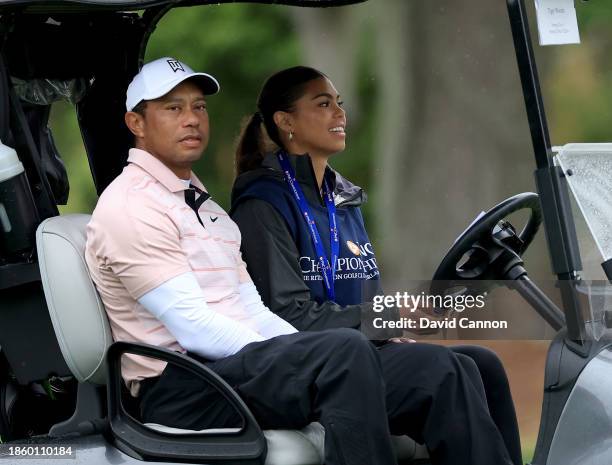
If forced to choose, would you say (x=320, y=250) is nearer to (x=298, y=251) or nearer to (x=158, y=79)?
(x=298, y=251)

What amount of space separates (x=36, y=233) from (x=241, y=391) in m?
0.73

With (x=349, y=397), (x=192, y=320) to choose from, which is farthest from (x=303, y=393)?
(x=192, y=320)

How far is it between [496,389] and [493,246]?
1.84ft

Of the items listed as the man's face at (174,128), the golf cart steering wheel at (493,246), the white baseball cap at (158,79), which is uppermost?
the white baseball cap at (158,79)

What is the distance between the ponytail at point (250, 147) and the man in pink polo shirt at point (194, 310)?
33cm

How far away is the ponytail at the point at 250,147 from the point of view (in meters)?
4.19

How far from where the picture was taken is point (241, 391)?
11.0 feet

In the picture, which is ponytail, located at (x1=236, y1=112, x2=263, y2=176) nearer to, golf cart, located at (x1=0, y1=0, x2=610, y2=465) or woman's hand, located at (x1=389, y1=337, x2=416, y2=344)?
golf cart, located at (x1=0, y1=0, x2=610, y2=465)

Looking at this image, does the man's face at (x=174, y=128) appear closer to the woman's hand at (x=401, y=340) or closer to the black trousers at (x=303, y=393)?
the black trousers at (x=303, y=393)

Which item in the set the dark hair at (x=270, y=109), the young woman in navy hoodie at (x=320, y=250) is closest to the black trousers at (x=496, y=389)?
the young woman in navy hoodie at (x=320, y=250)

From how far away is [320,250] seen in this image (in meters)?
3.97

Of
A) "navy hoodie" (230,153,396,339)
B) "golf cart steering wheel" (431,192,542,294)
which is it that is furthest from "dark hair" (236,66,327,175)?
"golf cart steering wheel" (431,192,542,294)

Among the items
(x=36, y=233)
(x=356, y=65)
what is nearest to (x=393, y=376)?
(x=36, y=233)

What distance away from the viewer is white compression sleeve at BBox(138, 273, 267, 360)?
11.2 feet
